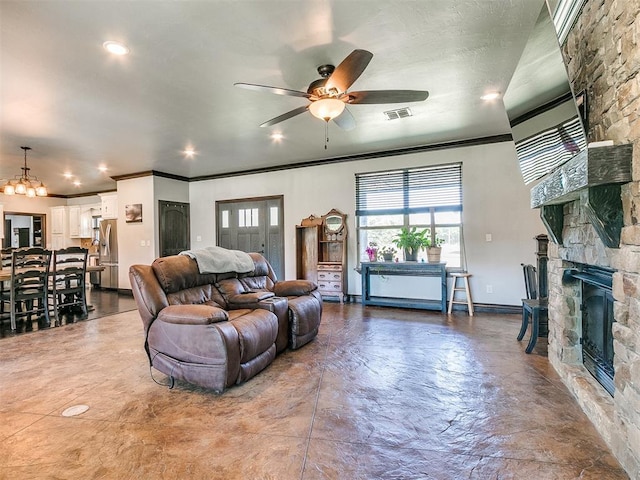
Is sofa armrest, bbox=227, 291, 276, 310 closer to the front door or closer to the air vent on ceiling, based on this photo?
the air vent on ceiling

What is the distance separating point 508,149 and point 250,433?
5051mm

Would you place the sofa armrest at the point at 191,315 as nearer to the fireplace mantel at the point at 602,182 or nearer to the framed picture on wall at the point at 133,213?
the fireplace mantel at the point at 602,182

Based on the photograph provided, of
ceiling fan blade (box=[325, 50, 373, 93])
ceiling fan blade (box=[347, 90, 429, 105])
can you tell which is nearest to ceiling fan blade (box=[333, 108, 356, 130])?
ceiling fan blade (box=[347, 90, 429, 105])

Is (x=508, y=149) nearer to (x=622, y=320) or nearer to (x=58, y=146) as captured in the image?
(x=622, y=320)

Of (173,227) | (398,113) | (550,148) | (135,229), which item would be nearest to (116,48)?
(398,113)

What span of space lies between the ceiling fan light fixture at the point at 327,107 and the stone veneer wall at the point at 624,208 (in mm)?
1686

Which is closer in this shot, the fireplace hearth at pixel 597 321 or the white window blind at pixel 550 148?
the white window blind at pixel 550 148

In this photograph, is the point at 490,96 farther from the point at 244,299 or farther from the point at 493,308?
the point at 244,299

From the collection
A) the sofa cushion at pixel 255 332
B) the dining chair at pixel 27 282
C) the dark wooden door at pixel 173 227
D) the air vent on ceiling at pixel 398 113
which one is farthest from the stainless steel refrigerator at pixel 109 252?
the air vent on ceiling at pixel 398 113

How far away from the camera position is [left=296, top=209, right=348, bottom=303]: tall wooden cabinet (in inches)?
232

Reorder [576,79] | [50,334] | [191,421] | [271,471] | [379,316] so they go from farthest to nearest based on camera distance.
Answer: [379,316] → [50,334] → [576,79] → [191,421] → [271,471]

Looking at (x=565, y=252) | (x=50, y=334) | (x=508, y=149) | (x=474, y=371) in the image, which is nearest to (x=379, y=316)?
(x=474, y=371)

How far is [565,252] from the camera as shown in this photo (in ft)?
8.61

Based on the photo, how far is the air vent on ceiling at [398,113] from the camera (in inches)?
156
